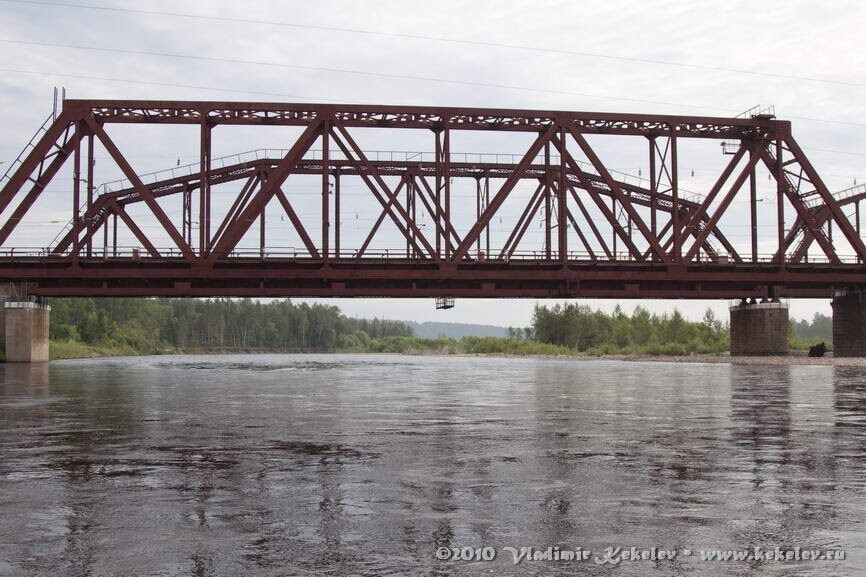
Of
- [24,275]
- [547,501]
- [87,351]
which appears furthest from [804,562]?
[87,351]

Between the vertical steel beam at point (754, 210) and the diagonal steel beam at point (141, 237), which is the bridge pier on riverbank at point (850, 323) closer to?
the vertical steel beam at point (754, 210)

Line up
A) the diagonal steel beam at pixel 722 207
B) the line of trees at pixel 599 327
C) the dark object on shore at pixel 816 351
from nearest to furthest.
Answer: the diagonal steel beam at pixel 722 207, the dark object on shore at pixel 816 351, the line of trees at pixel 599 327

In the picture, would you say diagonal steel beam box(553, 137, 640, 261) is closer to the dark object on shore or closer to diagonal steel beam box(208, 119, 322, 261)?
diagonal steel beam box(208, 119, 322, 261)

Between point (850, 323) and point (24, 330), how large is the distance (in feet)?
213

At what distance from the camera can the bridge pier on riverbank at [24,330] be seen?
2350 inches

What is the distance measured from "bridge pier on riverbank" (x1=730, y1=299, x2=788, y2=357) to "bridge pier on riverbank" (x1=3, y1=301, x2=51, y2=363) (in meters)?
56.7

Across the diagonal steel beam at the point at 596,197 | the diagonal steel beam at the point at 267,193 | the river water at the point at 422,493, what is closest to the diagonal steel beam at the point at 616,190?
the diagonal steel beam at the point at 596,197

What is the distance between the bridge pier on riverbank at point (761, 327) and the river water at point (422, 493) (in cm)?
4998

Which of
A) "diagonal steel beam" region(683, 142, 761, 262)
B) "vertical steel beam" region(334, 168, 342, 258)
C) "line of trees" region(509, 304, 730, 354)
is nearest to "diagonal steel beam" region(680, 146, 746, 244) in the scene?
"diagonal steel beam" region(683, 142, 761, 262)

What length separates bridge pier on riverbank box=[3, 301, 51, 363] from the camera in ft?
196

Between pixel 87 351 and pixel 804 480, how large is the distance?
430 ft

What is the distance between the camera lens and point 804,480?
35.9ft

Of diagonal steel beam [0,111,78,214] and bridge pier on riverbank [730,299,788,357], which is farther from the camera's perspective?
bridge pier on riverbank [730,299,788,357]

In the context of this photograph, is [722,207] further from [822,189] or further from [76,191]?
[76,191]
